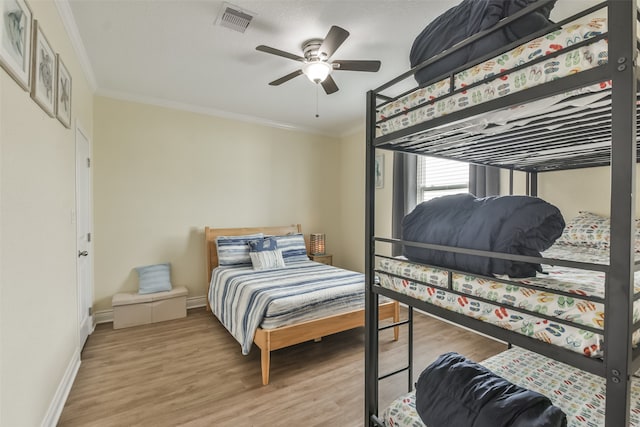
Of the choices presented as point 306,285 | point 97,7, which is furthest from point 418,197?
point 97,7

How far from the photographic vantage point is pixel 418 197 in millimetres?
3992

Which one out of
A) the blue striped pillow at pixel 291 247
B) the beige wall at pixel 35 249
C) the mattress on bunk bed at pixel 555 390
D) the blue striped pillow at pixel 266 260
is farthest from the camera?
the blue striped pillow at pixel 291 247

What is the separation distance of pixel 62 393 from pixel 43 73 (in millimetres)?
2002

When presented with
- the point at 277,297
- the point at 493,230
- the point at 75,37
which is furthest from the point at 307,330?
the point at 75,37

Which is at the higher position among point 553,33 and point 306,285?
point 553,33

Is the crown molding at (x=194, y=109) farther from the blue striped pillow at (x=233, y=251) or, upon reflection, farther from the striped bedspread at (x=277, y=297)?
the striped bedspread at (x=277, y=297)

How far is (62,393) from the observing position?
1.98 meters

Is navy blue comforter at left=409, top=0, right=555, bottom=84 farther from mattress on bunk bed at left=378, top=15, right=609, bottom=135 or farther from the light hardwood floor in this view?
the light hardwood floor

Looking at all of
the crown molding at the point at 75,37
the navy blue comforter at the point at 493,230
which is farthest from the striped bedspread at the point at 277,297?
the crown molding at the point at 75,37

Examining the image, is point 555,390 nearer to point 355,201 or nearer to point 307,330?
point 307,330

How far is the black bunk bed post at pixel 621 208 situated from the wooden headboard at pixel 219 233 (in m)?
3.76

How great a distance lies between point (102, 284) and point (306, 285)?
7.89 ft

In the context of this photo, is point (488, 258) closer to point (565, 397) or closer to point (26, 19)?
point (565, 397)

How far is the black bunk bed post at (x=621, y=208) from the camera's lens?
69 cm
